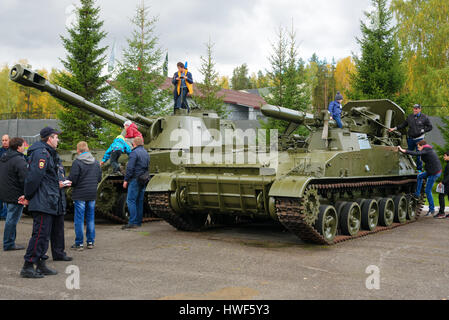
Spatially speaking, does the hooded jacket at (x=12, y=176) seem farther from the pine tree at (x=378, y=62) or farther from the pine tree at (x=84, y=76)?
the pine tree at (x=378, y=62)

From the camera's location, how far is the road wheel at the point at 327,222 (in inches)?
327

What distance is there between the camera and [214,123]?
13.5 m

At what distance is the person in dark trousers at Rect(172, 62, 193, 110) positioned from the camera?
14016 mm

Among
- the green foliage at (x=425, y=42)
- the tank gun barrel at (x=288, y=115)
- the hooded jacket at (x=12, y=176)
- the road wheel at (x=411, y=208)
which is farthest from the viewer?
the green foliage at (x=425, y=42)

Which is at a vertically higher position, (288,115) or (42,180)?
(288,115)

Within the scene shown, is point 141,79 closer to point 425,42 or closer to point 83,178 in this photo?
point 83,178

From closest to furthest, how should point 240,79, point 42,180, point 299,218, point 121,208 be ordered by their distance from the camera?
point 42,180 < point 299,218 < point 121,208 < point 240,79

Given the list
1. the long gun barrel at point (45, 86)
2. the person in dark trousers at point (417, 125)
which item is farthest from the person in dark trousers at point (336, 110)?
the long gun barrel at point (45, 86)

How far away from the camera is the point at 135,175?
1019 cm

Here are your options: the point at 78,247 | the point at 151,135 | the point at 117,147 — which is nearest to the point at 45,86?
the point at 117,147

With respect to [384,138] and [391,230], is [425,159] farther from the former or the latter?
[391,230]

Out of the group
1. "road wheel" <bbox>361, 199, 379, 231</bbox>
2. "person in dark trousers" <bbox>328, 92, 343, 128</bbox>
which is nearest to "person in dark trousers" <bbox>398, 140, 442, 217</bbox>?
"road wheel" <bbox>361, 199, 379, 231</bbox>

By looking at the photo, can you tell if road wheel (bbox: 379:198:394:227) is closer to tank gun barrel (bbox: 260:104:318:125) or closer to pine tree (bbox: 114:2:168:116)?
tank gun barrel (bbox: 260:104:318:125)

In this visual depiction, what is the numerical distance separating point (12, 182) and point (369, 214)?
276 inches
